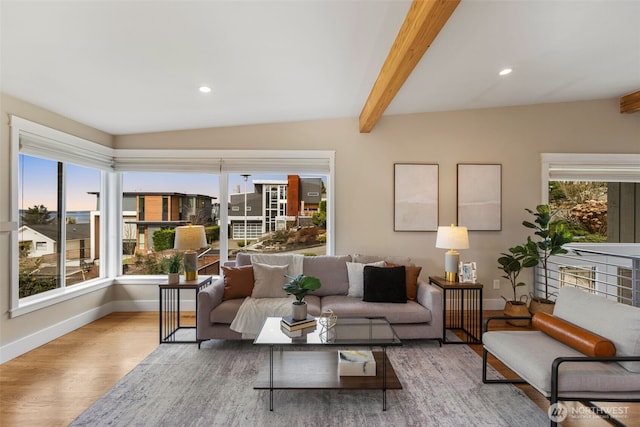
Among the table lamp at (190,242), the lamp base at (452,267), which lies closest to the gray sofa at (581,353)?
the lamp base at (452,267)

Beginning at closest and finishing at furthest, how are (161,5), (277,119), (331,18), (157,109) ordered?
(161,5)
(331,18)
(157,109)
(277,119)

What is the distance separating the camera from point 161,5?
186 cm

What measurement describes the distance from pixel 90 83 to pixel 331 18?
2167 millimetres

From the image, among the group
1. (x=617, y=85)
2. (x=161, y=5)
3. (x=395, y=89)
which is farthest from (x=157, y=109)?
(x=617, y=85)

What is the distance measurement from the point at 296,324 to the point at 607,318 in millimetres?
2051

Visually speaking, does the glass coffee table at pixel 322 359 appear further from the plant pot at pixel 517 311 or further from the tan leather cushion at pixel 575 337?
the plant pot at pixel 517 311

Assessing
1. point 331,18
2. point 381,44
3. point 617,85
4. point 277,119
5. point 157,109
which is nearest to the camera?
point 331,18

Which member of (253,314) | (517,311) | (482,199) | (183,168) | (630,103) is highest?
(630,103)

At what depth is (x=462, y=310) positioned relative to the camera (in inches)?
141

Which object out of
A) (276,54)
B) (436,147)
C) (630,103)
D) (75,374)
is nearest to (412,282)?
(436,147)

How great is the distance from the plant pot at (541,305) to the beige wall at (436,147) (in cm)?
41

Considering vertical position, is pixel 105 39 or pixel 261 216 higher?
pixel 105 39

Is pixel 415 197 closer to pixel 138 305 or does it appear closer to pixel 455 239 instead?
pixel 455 239

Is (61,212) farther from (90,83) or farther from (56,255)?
(90,83)
